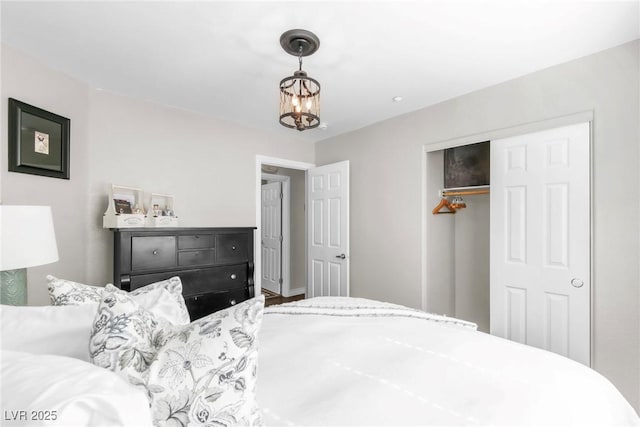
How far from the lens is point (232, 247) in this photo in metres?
3.07

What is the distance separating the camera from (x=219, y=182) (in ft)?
11.5

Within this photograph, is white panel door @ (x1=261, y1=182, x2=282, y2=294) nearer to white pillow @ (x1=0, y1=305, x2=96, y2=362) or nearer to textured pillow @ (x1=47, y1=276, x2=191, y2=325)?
textured pillow @ (x1=47, y1=276, x2=191, y2=325)

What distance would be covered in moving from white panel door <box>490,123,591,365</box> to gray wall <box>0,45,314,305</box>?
2.59 meters

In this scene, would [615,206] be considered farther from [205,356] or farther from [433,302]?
[205,356]

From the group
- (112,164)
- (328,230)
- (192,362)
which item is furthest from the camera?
(328,230)

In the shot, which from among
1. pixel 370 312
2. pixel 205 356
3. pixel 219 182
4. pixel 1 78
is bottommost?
pixel 370 312

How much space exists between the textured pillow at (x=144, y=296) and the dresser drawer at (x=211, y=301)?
1.29m

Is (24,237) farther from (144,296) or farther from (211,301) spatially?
(211,301)

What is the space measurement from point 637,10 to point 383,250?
2.58 metres

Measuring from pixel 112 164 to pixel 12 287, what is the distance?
1523 millimetres

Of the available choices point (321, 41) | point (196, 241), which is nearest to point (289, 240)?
point (196, 241)

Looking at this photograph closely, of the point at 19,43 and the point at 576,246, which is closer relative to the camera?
the point at 19,43

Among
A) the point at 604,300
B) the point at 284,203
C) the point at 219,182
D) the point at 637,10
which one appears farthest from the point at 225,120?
the point at 604,300

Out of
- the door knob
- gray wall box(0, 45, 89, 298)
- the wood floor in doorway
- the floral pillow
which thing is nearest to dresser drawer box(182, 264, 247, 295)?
gray wall box(0, 45, 89, 298)
